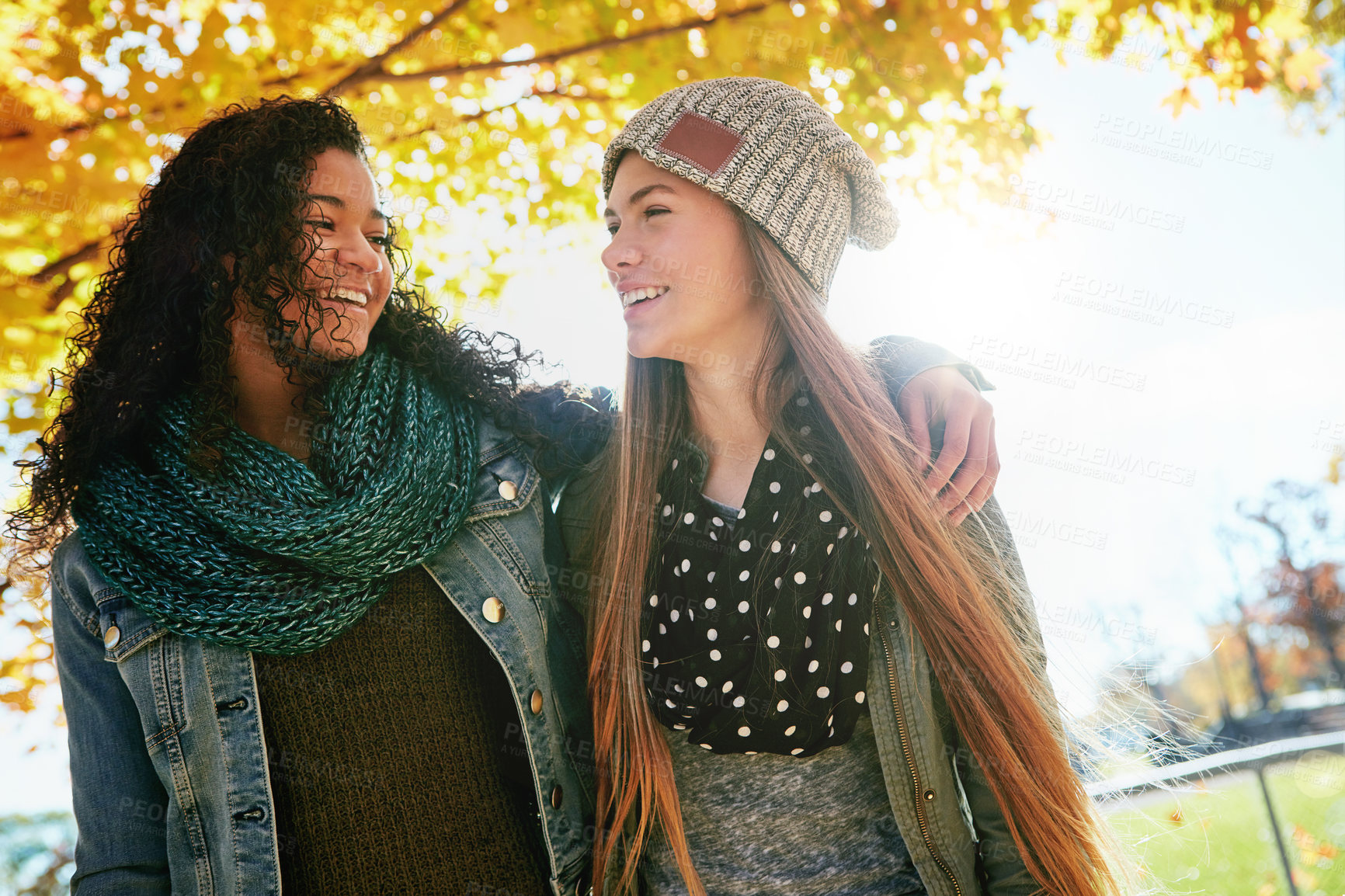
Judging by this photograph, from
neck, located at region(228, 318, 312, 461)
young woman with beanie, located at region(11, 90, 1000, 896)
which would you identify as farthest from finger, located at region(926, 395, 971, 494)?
neck, located at region(228, 318, 312, 461)

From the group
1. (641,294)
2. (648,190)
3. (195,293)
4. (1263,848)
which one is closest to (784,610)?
(641,294)

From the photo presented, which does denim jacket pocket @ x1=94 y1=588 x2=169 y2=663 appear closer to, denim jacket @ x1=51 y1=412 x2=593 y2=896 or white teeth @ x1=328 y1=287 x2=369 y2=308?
denim jacket @ x1=51 y1=412 x2=593 y2=896

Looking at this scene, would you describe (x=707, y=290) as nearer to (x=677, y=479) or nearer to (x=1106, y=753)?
(x=677, y=479)

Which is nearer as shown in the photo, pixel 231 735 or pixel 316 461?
pixel 231 735

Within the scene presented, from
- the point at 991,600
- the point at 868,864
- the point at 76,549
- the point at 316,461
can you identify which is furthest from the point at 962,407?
the point at 76,549

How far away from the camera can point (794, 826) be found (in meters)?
1.71

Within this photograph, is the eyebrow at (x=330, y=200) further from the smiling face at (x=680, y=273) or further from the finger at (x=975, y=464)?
the finger at (x=975, y=464)

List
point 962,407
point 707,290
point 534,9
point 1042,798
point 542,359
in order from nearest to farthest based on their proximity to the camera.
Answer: point 1042,798 < point 962,407 < point 707,290 < point 542,359 < point 534,9

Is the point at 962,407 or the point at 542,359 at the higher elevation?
the point at 542,359

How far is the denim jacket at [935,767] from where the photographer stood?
1.66m

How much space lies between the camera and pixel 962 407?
1.70 metres

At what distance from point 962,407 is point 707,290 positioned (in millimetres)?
594

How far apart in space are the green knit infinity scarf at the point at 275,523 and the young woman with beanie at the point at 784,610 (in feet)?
1.54

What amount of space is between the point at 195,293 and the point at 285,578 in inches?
26.6
